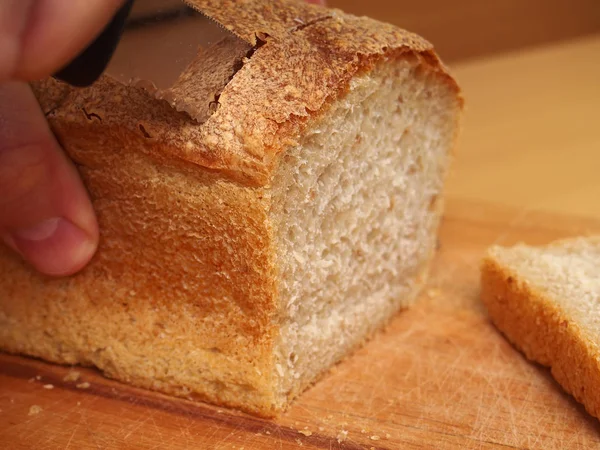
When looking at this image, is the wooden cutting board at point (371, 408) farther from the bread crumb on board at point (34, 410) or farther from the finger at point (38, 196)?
the finger at point (38, 196)

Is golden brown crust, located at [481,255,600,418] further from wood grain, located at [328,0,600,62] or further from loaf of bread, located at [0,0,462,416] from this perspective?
wood grain, located at [328,0,600,62]

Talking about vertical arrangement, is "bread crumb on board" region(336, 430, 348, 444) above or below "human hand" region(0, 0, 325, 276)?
below

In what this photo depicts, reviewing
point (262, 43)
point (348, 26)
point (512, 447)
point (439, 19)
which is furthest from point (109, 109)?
point (439, 19)

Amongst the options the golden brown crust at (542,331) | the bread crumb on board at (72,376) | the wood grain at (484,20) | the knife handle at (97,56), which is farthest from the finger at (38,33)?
the wood grain at (484,20)

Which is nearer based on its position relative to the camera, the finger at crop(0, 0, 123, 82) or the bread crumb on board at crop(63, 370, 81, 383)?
the finger at crop(0, 0, 123, 82)

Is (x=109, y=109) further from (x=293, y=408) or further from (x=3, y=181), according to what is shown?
(x=293, y=408)

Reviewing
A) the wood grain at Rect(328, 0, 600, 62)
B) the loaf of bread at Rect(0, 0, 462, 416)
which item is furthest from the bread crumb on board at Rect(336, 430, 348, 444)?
the wood grain at Rect(328, 0, 600, 62)

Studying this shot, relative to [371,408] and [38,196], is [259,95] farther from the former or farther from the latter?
[371,408]
